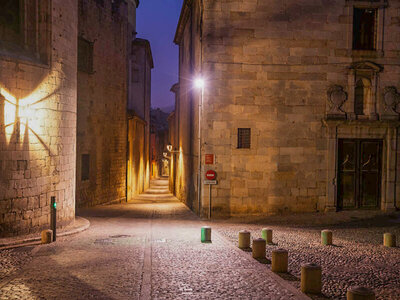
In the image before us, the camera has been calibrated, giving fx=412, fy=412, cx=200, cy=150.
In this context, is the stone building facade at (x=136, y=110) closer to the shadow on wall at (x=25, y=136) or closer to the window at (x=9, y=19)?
the window at (x=9, y=19)

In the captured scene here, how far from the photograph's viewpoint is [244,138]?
47.9ft

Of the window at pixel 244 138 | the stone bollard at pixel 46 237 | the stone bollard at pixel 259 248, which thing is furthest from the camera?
the window at pixel 244 138

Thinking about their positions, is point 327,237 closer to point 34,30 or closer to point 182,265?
point 182,265

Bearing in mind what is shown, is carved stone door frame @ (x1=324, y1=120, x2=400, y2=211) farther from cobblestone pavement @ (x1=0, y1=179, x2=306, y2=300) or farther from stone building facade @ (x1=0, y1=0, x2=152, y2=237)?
stone building facade @ (x1=0, y1=0, x2=152, y2=237)

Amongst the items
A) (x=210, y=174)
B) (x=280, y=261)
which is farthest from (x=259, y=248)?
(x=210, y=174)

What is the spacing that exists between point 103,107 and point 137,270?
14.3 metres

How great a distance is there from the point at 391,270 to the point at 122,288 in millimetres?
5062

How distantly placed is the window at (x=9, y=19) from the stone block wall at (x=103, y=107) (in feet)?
21.4

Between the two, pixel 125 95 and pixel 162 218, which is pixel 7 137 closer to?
pixel 162 218

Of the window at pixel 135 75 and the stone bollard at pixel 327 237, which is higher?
the window at pixel 135 75

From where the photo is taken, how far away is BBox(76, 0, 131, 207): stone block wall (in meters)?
18.7

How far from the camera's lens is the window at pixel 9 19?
38.5 feet

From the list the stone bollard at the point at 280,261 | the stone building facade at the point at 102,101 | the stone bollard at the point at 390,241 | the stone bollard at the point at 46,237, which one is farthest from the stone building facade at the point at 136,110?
the stone bollard at the point at 280,261

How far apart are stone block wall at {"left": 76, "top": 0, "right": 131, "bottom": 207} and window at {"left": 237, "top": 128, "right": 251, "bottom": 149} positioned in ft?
25.5
